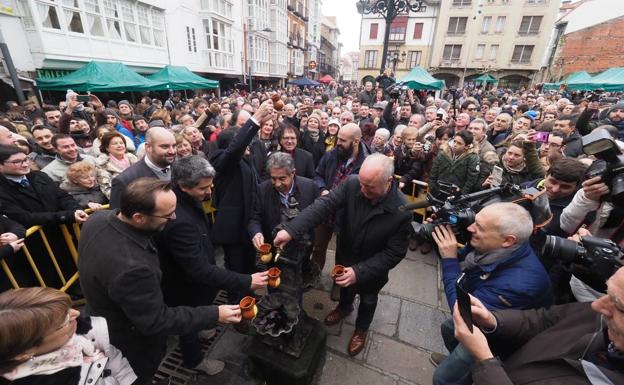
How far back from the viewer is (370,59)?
1609 inches

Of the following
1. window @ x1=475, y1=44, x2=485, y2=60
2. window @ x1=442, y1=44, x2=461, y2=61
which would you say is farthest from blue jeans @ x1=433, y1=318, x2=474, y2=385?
window @ x1=475, y1=44, x2=485, y2=60

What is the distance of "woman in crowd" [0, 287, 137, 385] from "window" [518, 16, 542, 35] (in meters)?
45.5

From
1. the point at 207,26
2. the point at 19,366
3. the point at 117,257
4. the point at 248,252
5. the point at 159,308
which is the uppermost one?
the point at 207,26

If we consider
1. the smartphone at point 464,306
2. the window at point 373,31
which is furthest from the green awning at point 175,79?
the window at point 373,31

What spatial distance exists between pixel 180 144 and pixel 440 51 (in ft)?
137

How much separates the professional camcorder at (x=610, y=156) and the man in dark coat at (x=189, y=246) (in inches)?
103

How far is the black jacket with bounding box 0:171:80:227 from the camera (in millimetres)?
2826

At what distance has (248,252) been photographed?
11.2 ft

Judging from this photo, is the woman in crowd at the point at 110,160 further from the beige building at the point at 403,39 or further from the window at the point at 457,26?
the window at the point at 457,26

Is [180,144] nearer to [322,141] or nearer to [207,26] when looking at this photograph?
[322,141]

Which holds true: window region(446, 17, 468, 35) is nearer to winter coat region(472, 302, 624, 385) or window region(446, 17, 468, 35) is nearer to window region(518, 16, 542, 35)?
window region(518, 16, 542, 35)

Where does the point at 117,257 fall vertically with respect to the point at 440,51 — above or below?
below

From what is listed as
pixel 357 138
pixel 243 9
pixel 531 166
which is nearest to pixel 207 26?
pixel 243 9

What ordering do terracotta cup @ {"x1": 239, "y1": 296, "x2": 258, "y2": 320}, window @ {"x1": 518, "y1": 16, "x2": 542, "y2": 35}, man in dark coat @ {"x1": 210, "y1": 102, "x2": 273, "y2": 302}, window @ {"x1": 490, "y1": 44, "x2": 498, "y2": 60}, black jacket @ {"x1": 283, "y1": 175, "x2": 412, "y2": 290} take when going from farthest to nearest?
window @ {"x1": 490, "y1": 44, "x2": 498, "y2": 60}, window @ {"x1": 518, "y1": 16, "x2": 542, "y2": 35}, man in dark coat @ {"x1": 210, "y1": 102, "x2": 273, "y2": 302}, black jacket @ {"x1": 283, "y1": 175, "x2": 412, "y2": 290}, terracotta cup @ {"x1": 239, "y1": 296, "x2": 258, "y2": 320}
